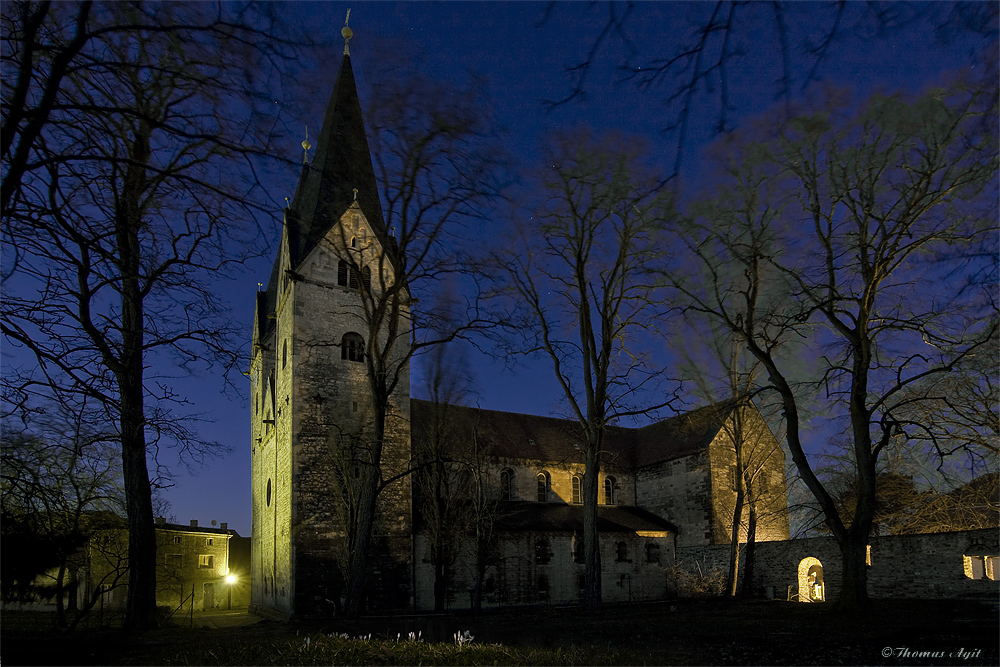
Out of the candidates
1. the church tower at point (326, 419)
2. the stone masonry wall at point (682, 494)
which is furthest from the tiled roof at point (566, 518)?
the church tower at point (326, 419)

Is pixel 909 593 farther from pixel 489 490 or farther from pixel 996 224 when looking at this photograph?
pixel 489 490

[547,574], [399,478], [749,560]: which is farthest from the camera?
[547,574]

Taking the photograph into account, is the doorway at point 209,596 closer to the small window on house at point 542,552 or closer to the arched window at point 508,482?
the arched window at point 508,482

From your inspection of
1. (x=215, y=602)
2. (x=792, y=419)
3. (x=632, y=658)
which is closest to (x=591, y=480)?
(x=792, y=419)

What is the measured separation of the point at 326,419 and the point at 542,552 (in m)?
11.6

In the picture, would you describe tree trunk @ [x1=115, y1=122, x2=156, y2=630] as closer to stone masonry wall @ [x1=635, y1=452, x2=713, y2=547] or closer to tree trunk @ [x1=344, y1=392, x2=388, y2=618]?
tree trunk @ [x1=344, y1=392, x2=388, y2=618]

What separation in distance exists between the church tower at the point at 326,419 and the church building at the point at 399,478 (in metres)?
0.06

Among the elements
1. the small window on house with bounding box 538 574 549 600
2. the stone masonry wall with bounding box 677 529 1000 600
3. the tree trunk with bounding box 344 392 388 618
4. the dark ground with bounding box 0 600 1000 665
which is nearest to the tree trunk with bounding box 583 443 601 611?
the dark ground with bounding box 0 600 1000 665

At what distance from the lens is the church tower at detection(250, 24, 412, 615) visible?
86.7ft

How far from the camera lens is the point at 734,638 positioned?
9969mm

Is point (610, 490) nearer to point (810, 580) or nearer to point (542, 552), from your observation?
point (542, 552)

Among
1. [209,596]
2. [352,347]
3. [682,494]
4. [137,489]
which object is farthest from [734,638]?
[209,596]

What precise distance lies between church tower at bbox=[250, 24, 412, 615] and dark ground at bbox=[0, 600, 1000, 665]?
1318 centimetres

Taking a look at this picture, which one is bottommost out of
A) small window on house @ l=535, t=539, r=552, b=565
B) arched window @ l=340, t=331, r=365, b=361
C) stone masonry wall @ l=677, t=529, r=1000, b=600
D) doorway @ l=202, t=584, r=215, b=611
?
doorway @ l=202, t=584, r=215, b=611
